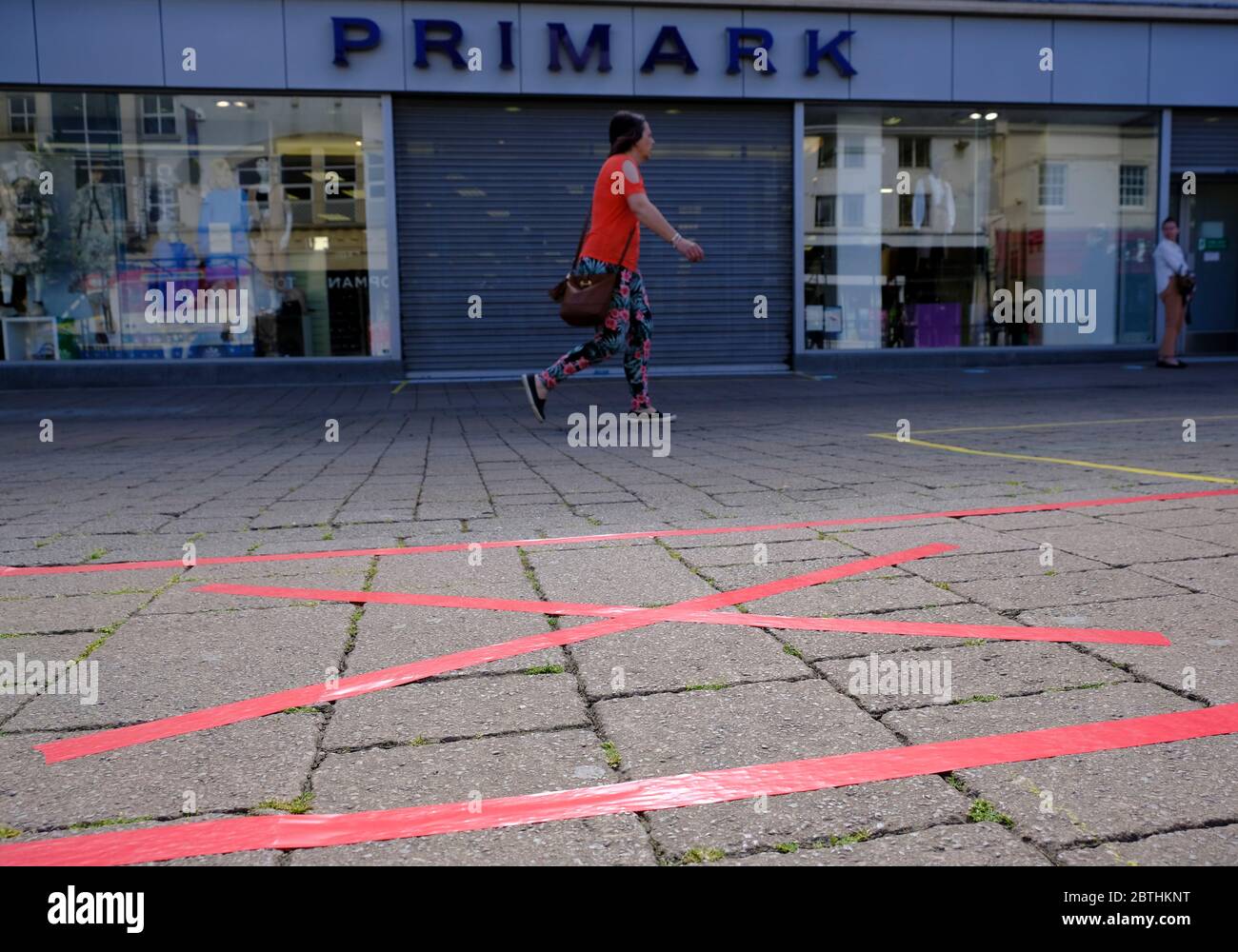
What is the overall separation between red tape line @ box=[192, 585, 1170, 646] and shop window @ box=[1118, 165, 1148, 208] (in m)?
14.4

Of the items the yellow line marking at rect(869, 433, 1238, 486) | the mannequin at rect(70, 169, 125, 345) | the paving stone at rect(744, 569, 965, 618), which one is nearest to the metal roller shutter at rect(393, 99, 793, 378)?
the mannequin at rect(70, 169, 125, 345)

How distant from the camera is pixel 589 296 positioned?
7.45 meters

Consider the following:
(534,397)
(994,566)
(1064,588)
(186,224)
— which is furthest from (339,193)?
(1064,588)

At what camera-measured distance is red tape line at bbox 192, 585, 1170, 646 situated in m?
2.61

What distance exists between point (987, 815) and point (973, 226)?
14515mm

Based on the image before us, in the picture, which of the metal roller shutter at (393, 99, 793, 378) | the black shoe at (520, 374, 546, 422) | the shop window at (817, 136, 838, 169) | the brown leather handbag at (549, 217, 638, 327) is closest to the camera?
the brown leather handbag at (549, 217, 638, 327)

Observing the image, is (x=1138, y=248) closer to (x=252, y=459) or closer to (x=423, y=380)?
(x=423, y=380)

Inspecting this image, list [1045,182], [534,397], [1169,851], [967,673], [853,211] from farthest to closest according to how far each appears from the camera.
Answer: [1045,182] → [853,211] → [534,397] → [967,673] → [1169,851]

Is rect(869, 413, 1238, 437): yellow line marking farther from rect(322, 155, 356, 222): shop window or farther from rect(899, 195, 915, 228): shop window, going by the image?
rect(322, 155, 356, 222): shop window

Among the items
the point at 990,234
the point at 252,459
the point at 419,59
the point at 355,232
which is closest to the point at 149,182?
the point at 355,232

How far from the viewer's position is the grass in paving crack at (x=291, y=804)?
1.77 meters

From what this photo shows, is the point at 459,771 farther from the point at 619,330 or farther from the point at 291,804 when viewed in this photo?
the point at 619,330

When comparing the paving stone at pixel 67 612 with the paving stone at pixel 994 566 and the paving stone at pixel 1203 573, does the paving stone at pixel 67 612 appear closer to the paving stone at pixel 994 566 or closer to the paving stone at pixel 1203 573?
the paving stone at pixel 994 566

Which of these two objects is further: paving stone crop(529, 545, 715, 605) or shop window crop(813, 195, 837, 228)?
shop window crop(813, 195, 837, 228)
